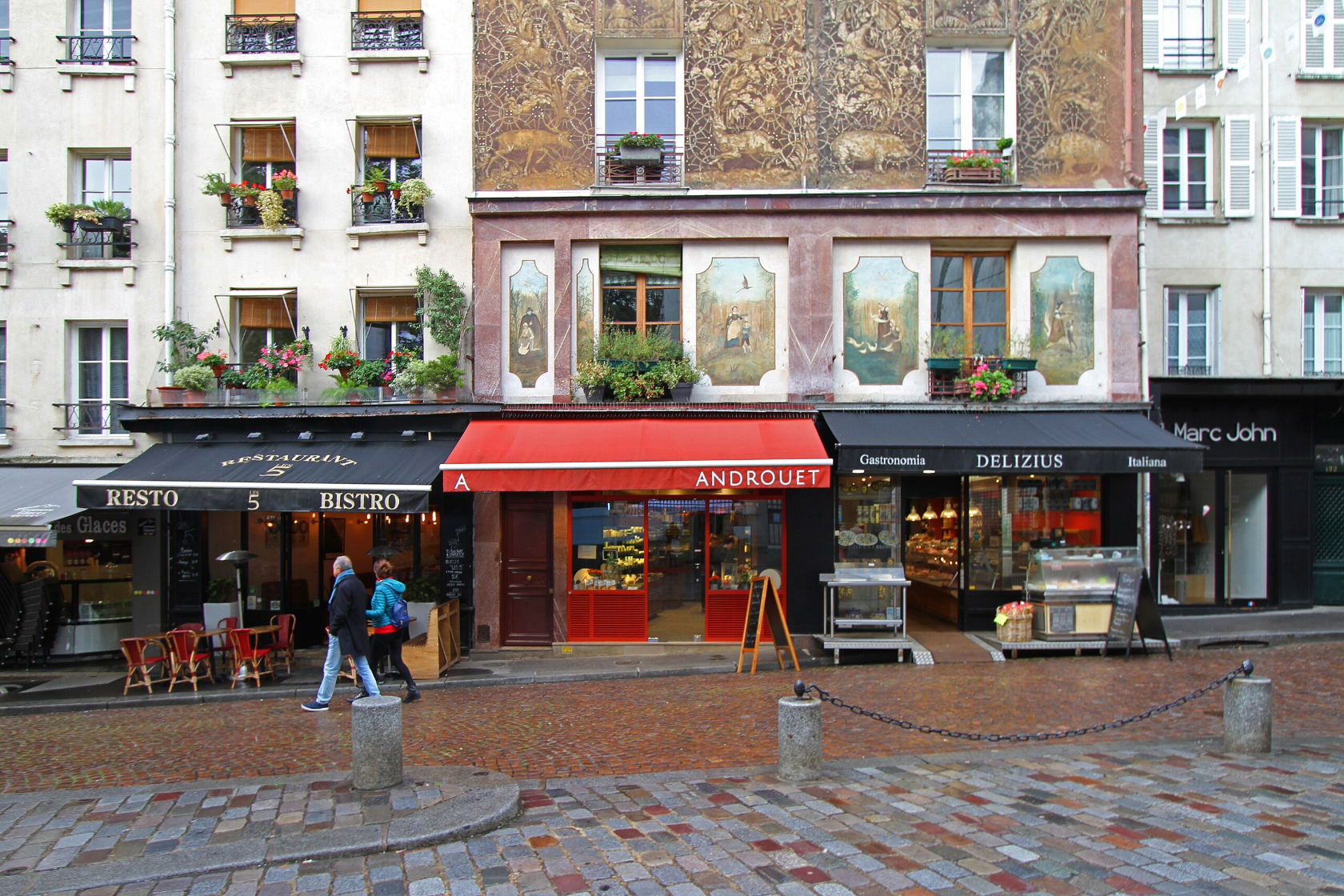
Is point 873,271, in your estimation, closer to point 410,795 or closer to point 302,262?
point 302,262

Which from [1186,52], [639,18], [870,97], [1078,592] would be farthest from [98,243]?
[1186,52]

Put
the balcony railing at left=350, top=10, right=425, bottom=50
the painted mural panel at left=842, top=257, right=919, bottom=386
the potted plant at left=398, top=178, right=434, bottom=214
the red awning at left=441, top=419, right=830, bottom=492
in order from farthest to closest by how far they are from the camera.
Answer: the balcony railing at left=350, top=10, right=425, bottom=50 → the painted mural panel at left=842, top=257, right=919, bottom=386 → the potted plant at left=398, top=178, right=434, bottom=214 → the red awning at left=441, top=419, right=830, bottom=492

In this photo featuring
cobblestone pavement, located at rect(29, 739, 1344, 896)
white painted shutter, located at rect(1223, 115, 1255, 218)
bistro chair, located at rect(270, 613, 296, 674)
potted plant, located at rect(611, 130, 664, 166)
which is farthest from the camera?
white painted shutter, located at rect(1223, 115, 1255, 218)

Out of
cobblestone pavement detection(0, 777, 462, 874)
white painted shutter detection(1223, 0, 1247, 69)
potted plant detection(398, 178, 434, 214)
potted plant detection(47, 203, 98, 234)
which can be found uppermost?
white painted shutter detection(1223, 0, 1247, 69)

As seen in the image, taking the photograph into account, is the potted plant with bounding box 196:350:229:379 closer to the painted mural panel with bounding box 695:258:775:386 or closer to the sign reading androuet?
the painted mural panel with bounding box 695:258:775:386

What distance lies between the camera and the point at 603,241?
13547 mm

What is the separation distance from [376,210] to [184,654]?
7303mm

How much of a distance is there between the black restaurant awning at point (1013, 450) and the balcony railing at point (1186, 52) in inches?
285

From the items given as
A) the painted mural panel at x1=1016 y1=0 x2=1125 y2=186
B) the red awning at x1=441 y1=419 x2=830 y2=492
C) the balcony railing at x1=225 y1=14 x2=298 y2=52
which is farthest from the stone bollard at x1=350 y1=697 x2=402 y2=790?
the painted mural panel at x1=1016 y1=0 x2=1125 y2=186

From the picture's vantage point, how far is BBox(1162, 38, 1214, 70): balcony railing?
1495 centimetres

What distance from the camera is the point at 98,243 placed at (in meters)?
13.9

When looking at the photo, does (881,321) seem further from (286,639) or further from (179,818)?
(179,818)

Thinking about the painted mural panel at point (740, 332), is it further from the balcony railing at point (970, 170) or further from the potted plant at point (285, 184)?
the potted plant at point (285, 184)

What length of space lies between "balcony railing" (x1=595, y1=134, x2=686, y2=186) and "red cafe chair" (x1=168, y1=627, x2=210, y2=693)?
891 cm
